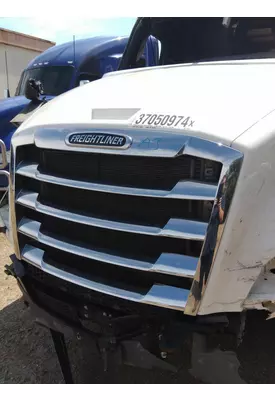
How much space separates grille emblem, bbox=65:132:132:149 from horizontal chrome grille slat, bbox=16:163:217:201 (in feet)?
0.69

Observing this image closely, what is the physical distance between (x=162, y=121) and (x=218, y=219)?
22.5 inches

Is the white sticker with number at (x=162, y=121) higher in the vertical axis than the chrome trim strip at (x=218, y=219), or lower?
higher

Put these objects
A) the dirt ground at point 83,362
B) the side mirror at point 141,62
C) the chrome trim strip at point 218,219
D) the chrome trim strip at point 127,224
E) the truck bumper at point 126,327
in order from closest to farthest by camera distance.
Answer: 1. the chrome trim strip at point 218,219
2. the chrome trim strip at point 127,224
3. the truck bumper at point 126,327
4. the dirt ground at point 83,362
5. the side mirror at point 141,62

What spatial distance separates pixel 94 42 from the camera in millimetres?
7953

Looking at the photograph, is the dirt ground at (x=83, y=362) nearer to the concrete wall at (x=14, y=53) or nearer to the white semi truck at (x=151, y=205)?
the white semi truck at (x=151, y=205)

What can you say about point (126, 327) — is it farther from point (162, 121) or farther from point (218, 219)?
point (162, 121)

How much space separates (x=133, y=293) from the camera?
227 cm

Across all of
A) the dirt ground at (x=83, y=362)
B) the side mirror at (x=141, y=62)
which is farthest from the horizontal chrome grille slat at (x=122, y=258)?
the side mirror at (x=141, y=62)

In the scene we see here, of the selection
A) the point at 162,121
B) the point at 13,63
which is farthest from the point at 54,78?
the point at 13,63

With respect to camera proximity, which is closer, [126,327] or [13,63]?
[126,327]

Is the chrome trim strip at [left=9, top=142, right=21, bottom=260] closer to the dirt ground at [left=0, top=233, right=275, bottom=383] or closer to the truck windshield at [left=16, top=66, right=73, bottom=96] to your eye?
the dirt ground at [left=0, top=233, right=275, bottom=383]

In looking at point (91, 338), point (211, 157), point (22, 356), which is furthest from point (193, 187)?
point (22, 356)

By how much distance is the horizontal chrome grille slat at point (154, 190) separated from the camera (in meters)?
2.00

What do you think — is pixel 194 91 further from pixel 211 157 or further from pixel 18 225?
pixel 18 225
